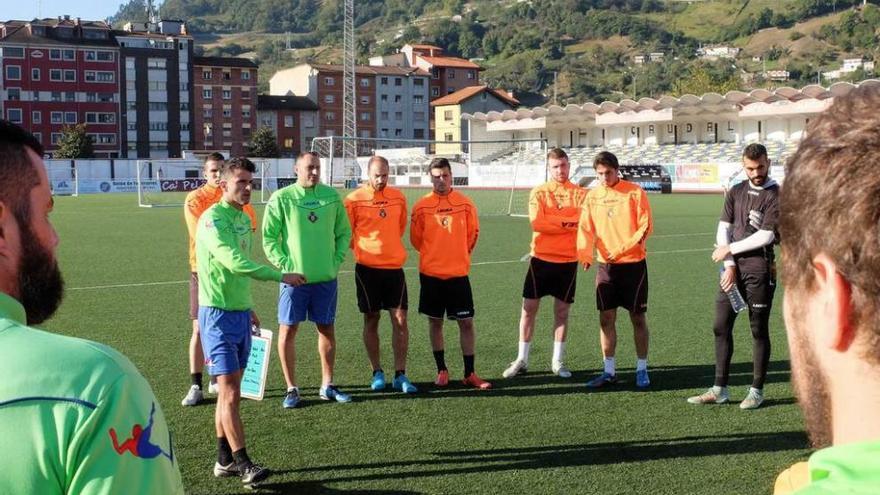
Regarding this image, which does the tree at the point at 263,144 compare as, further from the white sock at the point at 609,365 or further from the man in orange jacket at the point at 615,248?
the white sock at the point at 609,365

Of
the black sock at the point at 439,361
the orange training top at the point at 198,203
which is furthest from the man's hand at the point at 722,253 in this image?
→ the orange training top at the point at 198,203

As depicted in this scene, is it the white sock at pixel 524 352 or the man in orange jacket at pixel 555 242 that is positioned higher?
the man in orange jacket at pixel 555 242

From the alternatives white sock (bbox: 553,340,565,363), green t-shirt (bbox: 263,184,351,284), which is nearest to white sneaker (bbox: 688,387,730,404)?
white sock (bbox: 553,340,565,363)

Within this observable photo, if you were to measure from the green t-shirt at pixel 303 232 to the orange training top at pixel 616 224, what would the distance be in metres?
2.26

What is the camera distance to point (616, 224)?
26.5 feet

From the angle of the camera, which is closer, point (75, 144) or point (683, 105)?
point (683, 105)

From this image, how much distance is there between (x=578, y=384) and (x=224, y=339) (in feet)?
11.0

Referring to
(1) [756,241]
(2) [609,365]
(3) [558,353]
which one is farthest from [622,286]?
(1) [756,241]

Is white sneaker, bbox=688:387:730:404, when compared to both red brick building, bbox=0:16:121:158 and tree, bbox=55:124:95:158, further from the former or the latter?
red brick building, bbox=0:16:121:158

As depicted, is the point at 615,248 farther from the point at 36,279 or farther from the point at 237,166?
the point at 36,279

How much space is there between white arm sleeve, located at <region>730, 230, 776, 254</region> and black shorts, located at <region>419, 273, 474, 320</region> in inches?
91.9

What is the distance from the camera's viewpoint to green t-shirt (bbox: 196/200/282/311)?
5691 millimetres

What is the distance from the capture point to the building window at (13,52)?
8382 centimetres

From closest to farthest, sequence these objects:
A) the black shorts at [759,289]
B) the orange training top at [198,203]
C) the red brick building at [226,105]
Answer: the black shorts at [759,289] → the orange training top at [198,203] → the red brick building at [226,105]
